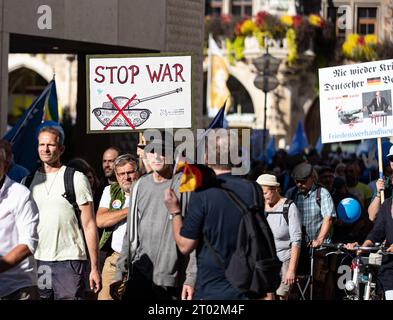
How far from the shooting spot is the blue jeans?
364 inches

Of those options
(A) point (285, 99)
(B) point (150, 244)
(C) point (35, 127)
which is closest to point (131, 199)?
(B) point (150, 244)

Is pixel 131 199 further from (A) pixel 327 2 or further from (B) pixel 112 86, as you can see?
(A) pixel 327 2

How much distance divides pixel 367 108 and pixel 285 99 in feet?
137

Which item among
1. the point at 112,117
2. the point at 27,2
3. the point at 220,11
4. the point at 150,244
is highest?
the point at 220,11

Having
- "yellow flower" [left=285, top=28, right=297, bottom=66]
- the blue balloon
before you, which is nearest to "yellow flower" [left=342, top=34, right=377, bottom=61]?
"yellow flower" [left=285, top=28, right=297, bottom=66]

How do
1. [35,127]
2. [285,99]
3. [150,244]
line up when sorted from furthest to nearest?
[285,99], [35,127], [150,244]

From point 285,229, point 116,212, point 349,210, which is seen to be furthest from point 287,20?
point 116,212

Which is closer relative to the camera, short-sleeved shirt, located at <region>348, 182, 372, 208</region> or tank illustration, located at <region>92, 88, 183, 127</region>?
tank illustration, located at <region>92, 88, 183, 127</region>

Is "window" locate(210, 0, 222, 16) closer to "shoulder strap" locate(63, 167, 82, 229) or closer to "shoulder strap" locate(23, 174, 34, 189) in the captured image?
"shoulder strap" locate(23, 174, 34, 189)

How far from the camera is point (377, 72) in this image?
42.1 feet

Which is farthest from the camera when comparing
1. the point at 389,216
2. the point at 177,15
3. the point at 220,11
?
the point at 220,11

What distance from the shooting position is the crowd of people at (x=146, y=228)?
299 inches

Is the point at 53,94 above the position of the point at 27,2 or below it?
below

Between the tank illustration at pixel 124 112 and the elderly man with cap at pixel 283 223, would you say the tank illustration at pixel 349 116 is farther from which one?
the tank illustration at pixel 124 112
